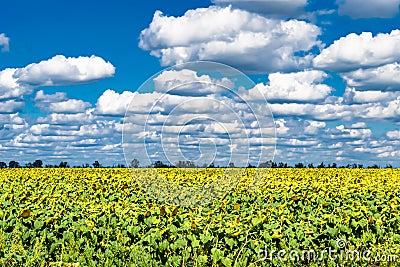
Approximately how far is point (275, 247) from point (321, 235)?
3.20ft

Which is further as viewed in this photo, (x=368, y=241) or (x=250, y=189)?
(x=250, y=189)

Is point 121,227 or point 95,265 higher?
point 121,227

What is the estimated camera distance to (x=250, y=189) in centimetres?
1625

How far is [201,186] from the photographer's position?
1762cm

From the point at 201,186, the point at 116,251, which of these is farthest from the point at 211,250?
the point at 201,186

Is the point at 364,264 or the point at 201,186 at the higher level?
the point at 201,186

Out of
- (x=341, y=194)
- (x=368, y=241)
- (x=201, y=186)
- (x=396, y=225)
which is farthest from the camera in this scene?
(x=201, y=186)

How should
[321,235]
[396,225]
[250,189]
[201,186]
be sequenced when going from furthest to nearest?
[201,186] < [250,189] < [396,225] < [321,235]

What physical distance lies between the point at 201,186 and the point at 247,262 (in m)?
8.07

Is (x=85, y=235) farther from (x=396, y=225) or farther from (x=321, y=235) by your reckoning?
(x=396, y=225)

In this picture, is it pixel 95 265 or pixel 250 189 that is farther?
pixel 250 189

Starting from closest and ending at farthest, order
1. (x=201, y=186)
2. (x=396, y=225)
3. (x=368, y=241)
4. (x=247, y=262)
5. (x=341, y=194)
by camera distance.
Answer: (x=247, y=262)
(x=368, y=241)
(x=396, y=225)
(x=341, y=194)
(x=201, y=186)

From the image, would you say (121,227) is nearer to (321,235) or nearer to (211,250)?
(211,250)

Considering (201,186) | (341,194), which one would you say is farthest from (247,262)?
(201,186)
